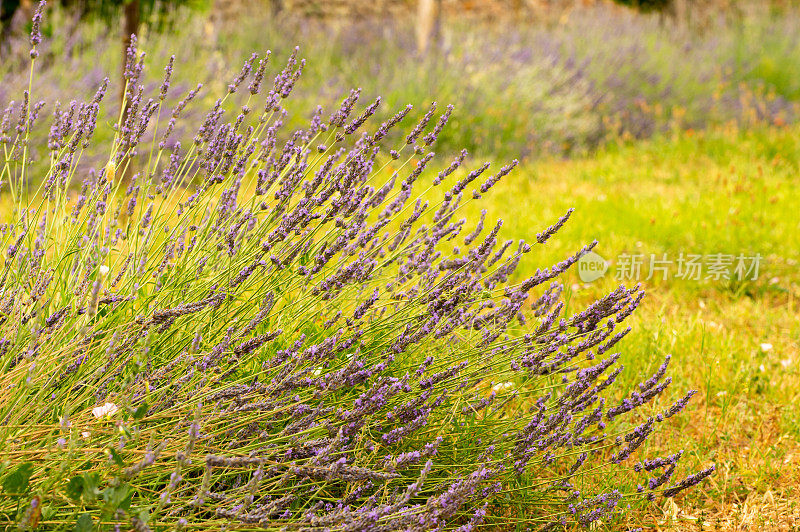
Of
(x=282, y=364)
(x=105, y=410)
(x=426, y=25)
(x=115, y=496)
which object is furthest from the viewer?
(x=426, y=25)

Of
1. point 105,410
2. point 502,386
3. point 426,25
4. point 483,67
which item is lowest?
point 502,386

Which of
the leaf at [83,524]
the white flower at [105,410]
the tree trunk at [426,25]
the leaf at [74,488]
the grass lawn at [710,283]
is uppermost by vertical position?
the tree trunk at [426,25]

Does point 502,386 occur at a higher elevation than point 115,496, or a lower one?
lower

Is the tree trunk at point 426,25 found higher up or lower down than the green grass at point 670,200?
higher up

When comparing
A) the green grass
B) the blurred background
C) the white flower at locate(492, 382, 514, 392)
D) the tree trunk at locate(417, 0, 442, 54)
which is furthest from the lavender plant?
the tree trunk at locate(417, 0, 442, 54)

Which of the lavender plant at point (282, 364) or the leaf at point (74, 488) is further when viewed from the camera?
the lavender plant at point (282, 364)

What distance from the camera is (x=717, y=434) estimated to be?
2.56 m

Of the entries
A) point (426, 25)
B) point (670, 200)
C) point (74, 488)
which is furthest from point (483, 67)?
point (74, 488)

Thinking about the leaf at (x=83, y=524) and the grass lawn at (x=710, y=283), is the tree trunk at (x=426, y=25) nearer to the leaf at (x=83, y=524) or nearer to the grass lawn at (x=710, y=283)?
the grass lawn at (x=710, y=283)

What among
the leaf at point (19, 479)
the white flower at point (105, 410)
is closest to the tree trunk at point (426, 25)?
the white flower at point (105, 410)

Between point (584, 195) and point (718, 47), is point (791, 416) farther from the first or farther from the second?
point (718, 47)

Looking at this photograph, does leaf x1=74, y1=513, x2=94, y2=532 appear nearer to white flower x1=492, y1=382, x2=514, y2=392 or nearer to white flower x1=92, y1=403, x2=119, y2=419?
white flower x1=92, y1=403, x2=119, y2=419

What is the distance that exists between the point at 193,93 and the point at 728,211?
3810 mm

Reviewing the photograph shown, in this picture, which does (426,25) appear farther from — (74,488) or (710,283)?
(74,488)
